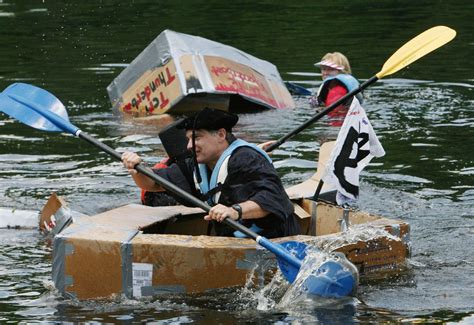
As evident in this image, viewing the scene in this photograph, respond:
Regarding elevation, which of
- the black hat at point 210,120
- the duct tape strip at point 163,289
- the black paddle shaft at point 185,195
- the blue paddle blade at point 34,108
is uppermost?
the blue paddle blade at point 34,108

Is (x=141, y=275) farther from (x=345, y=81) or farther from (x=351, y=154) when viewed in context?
(x=345, y=81)

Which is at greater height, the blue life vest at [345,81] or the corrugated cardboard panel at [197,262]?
the blue life vest at [345,81]

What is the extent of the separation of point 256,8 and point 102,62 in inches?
258

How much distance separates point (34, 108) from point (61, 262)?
1769mm

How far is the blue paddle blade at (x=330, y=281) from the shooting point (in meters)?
7.25

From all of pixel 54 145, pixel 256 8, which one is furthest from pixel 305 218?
pixel 256 8

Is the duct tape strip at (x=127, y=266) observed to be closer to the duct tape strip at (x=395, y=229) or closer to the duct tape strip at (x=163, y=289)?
the duct tape strip at (x=163, y=289)

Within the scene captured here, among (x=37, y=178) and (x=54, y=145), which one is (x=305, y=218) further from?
(x=54, y=145)

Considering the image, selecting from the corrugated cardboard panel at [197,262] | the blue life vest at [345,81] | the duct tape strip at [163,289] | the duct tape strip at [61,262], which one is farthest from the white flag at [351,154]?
the blue life vest at [345,81]

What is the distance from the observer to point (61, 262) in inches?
293

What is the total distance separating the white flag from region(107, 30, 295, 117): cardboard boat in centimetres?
518

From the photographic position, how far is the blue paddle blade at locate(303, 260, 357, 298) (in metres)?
7.25

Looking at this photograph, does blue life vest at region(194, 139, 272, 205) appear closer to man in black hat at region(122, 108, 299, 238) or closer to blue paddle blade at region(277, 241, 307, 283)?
man in black hat at region(122, 108, 299, 238)

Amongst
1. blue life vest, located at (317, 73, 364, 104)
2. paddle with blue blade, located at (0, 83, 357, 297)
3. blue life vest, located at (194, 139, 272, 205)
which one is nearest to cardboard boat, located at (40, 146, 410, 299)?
paddle with blue blade, located at (0, 83, 357, 297)
